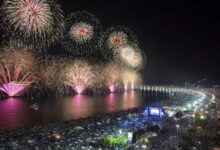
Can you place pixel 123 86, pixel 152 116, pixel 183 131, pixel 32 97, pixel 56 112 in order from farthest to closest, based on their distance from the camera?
pixel 123 86, pixel 32 97, pixel 56 112, pixel 152 116, pixel 183 131

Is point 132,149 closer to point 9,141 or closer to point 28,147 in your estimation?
point 28,147

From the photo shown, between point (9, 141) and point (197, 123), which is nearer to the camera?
point (9, 141)

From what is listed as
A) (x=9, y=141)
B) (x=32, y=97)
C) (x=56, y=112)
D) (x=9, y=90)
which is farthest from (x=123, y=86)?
(x=9, y=141)

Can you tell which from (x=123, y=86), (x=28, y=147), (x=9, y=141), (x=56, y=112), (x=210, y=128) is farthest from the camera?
(x=123, y=86)

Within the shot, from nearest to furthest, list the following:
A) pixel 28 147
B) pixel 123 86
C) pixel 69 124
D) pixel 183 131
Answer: pixel 28 147 < pixel 183 131 < pixel 69 124 < pixel 123 86

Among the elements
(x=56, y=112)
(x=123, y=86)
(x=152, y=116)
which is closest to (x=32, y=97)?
(x=56, y=112)

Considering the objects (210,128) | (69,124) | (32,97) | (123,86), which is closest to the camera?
(210,128)

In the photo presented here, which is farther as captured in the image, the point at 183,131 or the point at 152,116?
the point at 152,116

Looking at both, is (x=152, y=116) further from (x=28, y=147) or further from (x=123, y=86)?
(x=123, y=86)

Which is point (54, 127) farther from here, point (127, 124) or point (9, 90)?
point (9, 90)
